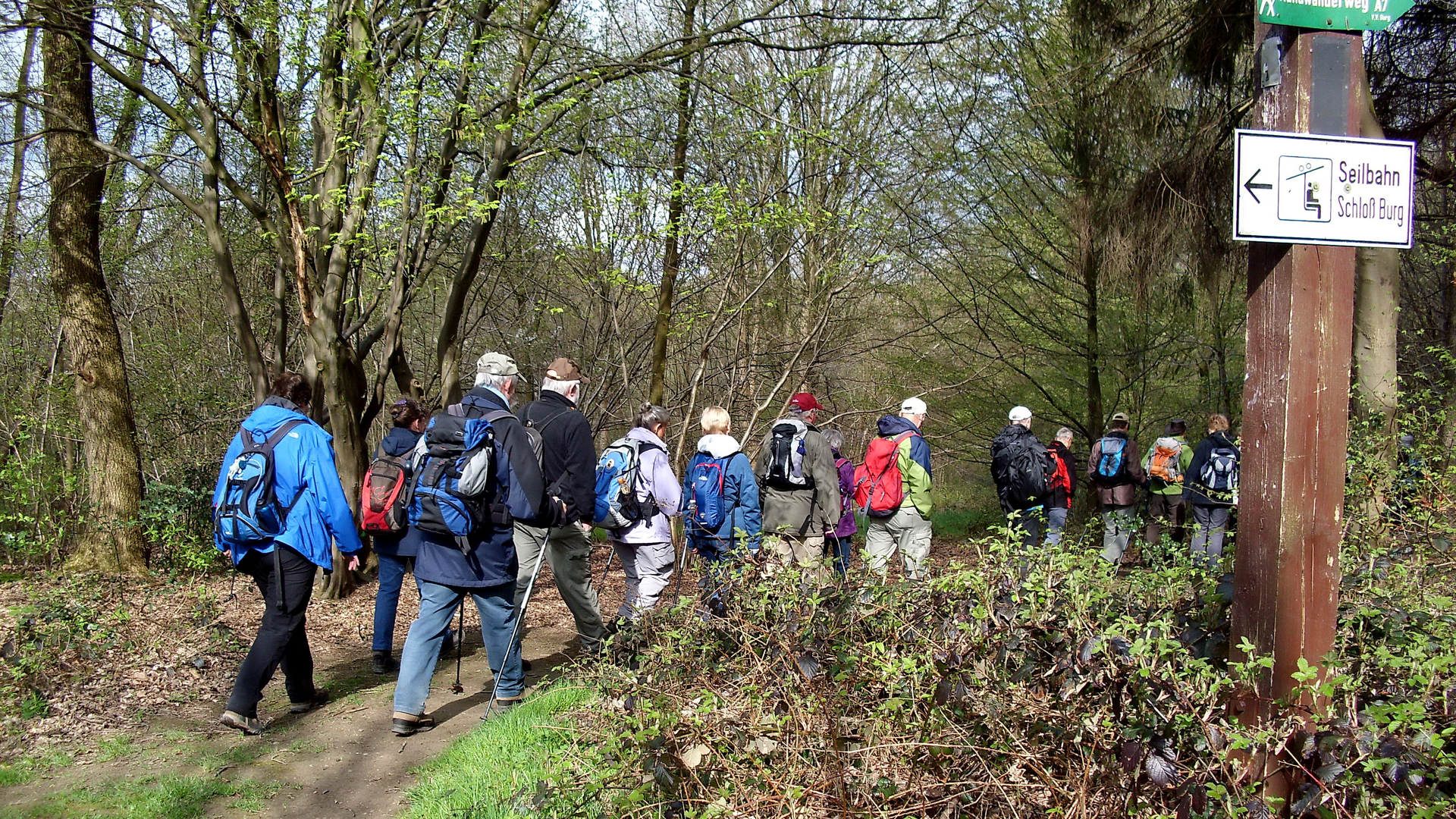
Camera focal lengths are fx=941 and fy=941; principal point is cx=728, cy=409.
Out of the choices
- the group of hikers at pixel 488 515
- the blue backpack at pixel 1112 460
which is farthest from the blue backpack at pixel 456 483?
the blue backpack at pixel 1112 460

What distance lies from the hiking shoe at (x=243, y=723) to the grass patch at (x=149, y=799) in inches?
21.2

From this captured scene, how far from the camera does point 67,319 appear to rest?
9250 millimetres

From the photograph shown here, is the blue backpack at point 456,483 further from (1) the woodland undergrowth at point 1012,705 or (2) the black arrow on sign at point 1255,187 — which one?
(2) the black arrow on sign at point 1255,187

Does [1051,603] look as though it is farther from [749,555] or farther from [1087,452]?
[1087,452]

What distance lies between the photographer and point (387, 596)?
639 centimetres

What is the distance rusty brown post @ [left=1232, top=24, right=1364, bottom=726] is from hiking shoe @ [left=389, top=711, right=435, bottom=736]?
408 centimetres

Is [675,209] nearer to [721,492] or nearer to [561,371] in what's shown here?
[561,371]

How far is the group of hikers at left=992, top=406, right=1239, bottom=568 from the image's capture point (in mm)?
8617

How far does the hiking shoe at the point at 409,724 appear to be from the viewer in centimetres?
505

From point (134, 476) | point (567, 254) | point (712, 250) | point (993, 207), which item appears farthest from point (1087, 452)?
point (134, 476)

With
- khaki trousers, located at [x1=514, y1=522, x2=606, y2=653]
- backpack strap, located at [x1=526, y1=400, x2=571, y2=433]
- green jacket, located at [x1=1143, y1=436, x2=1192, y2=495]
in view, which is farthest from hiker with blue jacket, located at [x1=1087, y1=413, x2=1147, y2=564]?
backpack strap, located at [x1=526, y1=400, x2=571, y2=433]

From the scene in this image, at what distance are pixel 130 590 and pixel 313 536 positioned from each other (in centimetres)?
454

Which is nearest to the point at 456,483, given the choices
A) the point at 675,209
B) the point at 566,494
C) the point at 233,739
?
the point at 566,494

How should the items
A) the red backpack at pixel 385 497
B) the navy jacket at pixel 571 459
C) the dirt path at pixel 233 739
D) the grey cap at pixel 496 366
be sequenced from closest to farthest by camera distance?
1. the dirt path at pixel 233 739
2. the grey cap at pixel 496 366
3. the navy jacket at pixel 571 459
4. the red backpack at pixel 385 497
